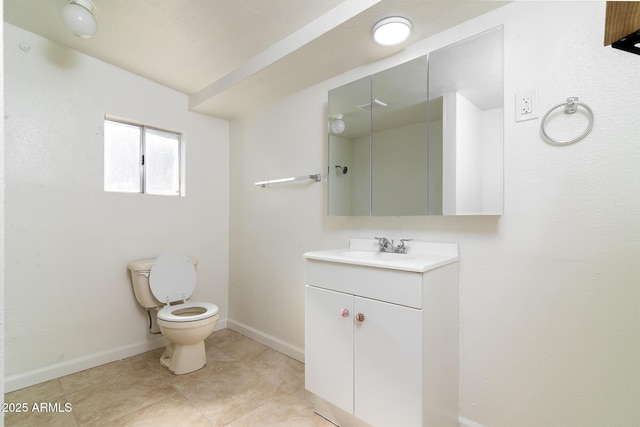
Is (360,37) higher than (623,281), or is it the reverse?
(360,37)

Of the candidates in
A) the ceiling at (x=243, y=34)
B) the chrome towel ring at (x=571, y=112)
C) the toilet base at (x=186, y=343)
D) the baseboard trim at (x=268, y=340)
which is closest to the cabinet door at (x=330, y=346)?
the baseboard trim at (x=268, y=340)

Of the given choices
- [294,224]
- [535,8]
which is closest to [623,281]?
[535,8]

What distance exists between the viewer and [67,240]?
206 centimetres

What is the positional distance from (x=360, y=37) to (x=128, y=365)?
2.68 metres

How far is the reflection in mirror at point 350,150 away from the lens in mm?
1931

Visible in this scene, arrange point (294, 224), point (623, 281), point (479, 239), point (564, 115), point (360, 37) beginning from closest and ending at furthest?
point (623, 281)
point (564, 115)
point (479, 239)
point (360, 37)
point (294, 224)

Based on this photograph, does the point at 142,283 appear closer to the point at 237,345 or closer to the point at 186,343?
the point at 186,343

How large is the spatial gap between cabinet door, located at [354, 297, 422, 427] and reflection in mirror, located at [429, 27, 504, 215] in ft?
2.03

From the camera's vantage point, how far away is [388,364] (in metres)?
1.34

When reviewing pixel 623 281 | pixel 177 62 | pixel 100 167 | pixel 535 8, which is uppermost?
pixel 177 62

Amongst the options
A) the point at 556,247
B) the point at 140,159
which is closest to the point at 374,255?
the point at 556,247

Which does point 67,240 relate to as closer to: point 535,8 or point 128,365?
point 128,365

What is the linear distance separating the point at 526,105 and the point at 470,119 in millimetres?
236

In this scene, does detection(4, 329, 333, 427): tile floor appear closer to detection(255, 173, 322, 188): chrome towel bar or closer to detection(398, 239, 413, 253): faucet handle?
detection(398, 239, 413, 253): faucet handle
